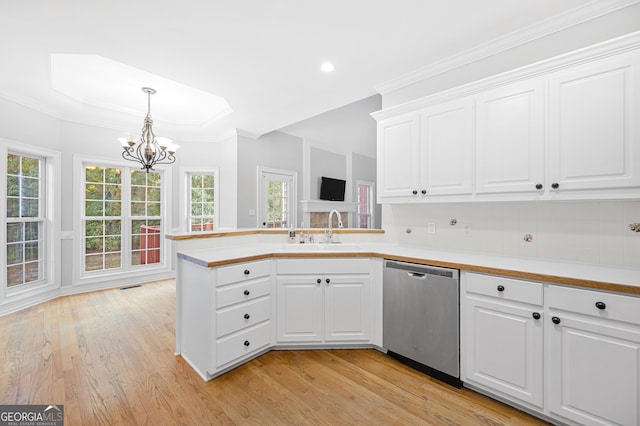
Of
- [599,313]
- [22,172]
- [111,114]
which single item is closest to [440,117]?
[599,313]

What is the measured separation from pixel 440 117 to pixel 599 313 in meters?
1.62

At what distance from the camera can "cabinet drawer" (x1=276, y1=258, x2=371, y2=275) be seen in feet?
7.99

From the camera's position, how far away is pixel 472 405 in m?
1.80

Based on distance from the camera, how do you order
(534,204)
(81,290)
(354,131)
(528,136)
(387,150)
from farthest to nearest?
(354,131)
(81,290)
(387,150)
(534,204)
(528,136)

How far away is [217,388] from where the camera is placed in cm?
199

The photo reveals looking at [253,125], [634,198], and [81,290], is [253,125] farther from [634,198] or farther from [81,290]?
[634,198]

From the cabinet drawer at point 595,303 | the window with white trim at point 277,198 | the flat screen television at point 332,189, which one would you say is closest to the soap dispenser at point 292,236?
the cabinet drawer at point 595,303

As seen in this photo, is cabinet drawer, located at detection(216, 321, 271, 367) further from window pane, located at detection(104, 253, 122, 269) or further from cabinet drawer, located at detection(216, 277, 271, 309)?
window pane, located at detection(104, 253, 122, 269)

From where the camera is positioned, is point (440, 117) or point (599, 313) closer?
point (599, 313)

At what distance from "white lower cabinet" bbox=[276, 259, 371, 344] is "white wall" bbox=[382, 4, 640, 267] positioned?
78 centimetres

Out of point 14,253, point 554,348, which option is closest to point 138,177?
point 14,253

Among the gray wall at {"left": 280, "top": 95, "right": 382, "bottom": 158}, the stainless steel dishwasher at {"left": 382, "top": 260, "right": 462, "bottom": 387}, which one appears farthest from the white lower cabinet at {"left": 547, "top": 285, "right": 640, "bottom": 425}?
the gray wall at {"left": 280, "top": 95, "right": 382, "bottom": 158}

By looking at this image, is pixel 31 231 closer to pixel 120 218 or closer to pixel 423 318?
pixel 120 218

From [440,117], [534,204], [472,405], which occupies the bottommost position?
[472,405]
